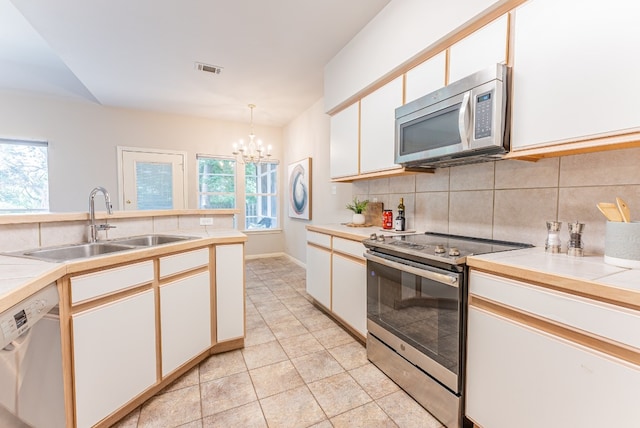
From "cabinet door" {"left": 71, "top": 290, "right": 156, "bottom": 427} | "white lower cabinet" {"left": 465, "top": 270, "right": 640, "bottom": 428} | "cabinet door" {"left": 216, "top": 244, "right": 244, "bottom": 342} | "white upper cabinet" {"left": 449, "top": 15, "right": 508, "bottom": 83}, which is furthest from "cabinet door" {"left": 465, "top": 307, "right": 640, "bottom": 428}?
"cabinet door" {"left": 71, "top": 290, "right": 156, "bottom": 427}

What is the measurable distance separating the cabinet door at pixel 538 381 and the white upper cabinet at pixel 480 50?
1.30 m

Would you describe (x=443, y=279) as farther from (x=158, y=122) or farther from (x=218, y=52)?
(x=158, y=122)

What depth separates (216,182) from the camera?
5242 millimetres

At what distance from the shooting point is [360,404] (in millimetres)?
1620

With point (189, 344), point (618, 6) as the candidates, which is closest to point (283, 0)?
point (618, 6)

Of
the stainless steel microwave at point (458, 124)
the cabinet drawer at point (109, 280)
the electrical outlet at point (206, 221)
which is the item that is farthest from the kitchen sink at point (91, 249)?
the stainless steel microwave at point (458, 124)

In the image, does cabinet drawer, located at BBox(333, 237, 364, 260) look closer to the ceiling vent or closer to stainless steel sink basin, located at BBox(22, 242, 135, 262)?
stainless steel sink basin, located at BBox(22, 242, 135, 262)

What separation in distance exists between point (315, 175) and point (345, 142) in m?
1.58

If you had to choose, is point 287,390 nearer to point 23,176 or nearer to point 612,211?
point 612,211

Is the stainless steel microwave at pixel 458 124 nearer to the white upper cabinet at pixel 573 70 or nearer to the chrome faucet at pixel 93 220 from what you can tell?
the white upper cabinet at pixel 573 70

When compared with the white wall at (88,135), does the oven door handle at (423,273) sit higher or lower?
lower

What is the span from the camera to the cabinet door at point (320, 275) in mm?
2713

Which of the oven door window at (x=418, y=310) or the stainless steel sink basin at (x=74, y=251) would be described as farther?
the stainless steel sink basin at (x=74, y=251)

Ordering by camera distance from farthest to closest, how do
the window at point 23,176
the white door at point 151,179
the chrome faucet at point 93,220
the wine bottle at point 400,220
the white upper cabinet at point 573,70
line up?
the white door at point 151,179, the window at point 23,176, the wine bottle at point 400,220, the chrome faucet at point 93,220, the white upper cabinet at point 573,70
